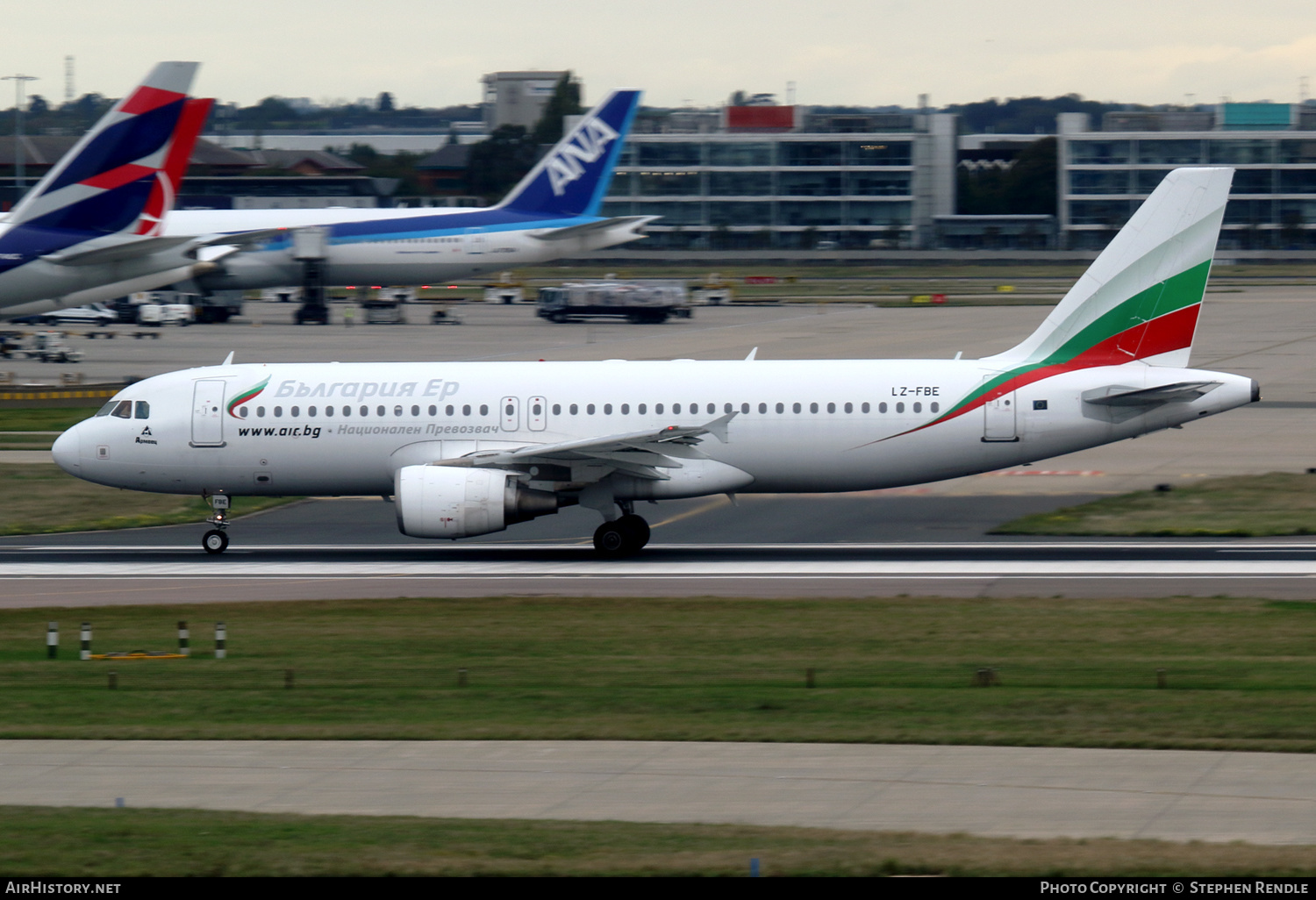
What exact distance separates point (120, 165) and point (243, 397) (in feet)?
31.7

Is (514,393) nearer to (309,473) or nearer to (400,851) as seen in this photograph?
(309,473)

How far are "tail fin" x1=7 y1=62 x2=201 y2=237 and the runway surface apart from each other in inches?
954

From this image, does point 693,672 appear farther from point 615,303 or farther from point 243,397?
point 615,303

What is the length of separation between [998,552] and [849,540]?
135 inches

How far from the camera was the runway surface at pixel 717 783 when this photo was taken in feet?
42.2

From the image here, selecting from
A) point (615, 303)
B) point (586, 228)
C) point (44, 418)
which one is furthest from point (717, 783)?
point (615, 303)

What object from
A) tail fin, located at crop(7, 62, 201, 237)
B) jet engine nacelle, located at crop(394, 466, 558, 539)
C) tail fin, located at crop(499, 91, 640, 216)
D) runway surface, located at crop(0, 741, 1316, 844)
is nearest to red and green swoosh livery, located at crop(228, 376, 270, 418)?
jet engine nacelle, located at crop(394, 466, 558, 539)

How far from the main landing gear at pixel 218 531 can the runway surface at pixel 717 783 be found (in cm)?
1571

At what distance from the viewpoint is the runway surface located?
12875mm

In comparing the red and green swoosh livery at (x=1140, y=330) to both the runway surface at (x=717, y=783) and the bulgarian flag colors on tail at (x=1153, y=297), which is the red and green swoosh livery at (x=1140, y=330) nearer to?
the bulgarian flag colors on tail at (x=1153, y=297)

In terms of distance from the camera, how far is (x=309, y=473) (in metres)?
31.4

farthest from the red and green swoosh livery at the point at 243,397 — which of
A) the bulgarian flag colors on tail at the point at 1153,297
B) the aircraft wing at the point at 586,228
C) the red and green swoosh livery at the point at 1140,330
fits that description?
the aircraft wing at the point at 586,228

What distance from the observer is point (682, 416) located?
101 ft

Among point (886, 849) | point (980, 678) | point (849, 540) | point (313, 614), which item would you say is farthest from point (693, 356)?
point (886, 849)
